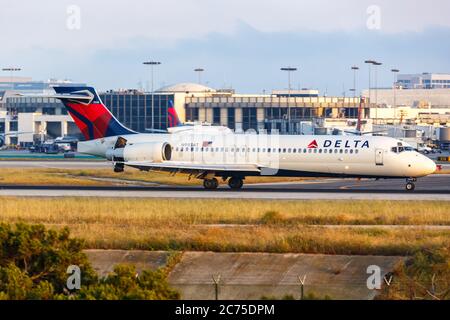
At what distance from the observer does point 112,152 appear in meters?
60.5

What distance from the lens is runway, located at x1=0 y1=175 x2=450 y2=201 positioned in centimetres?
5091

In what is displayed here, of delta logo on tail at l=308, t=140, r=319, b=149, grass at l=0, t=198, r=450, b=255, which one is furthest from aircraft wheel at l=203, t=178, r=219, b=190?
grass at l=0, t=198, r=450, b=255

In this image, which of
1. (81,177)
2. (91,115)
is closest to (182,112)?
(81,177)

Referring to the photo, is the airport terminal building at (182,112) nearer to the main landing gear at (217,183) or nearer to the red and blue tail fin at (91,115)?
the red and blue tail fin at (91,115)

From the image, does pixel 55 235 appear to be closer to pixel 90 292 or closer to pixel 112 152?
pixel 90 292

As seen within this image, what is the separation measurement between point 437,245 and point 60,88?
1423 inches

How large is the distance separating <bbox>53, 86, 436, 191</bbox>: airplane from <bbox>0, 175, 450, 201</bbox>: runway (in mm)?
1134

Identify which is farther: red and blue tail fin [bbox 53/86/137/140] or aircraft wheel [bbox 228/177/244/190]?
red and blue tail fin [bbox 53/86/137/140]

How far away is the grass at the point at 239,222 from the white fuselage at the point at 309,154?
7.93m

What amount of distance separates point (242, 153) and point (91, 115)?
10.7 metres

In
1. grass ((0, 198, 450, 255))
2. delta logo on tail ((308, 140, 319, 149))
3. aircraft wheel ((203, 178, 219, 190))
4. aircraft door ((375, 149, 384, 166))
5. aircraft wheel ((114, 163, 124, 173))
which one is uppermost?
delta logo on tail ((308, 140, 319, 149))

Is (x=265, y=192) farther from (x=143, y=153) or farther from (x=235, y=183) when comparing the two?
(x=143, y=153)

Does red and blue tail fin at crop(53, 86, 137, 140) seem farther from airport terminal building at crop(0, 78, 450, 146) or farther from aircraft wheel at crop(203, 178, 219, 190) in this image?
airport terminal building at crop(0, 78, 450, 146)
